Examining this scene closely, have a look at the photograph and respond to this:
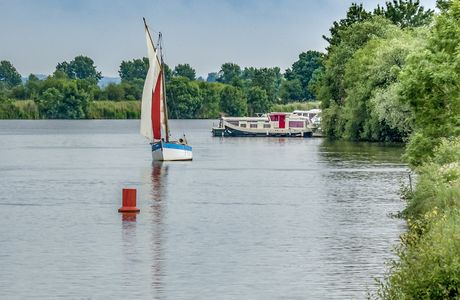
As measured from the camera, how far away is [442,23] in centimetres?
5466

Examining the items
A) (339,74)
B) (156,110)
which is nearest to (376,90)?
(156,110)

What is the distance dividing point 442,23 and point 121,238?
68.9ft

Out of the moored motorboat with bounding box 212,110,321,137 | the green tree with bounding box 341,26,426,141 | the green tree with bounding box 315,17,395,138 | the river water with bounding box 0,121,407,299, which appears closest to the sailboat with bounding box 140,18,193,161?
the river water with bounding box 0,121,407,299

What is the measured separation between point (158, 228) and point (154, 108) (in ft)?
163

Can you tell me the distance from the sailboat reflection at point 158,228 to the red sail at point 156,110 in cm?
1091

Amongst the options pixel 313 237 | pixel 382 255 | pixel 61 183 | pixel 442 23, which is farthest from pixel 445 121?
pixel 61 183

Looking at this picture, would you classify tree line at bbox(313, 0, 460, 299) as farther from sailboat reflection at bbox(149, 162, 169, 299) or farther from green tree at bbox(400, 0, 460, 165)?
sailboat reflection at bbox(149, 162, 169, 299)

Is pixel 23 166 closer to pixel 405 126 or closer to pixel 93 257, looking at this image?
pixel 405 126

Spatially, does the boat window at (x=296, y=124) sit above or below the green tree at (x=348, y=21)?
below

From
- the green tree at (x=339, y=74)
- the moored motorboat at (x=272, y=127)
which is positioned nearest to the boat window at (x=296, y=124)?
the moored motorboat at (x=272, y=127)

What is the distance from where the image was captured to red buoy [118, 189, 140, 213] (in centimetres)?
5062

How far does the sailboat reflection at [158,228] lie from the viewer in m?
31.9

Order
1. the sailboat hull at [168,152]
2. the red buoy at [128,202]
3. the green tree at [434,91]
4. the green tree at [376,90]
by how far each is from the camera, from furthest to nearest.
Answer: the green tree at [376,90], the sailboat hull at [168,152], the green tree at [434,91], the red buoy at [128,202]

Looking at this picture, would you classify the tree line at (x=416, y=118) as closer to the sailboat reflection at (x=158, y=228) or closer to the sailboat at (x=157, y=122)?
the sailboat reflection at (x=158, y=228)
